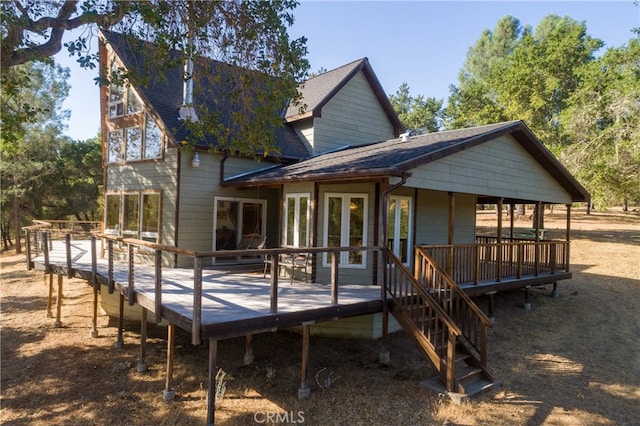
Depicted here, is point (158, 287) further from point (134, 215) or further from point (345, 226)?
point (134, 215)

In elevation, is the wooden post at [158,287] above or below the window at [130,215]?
below

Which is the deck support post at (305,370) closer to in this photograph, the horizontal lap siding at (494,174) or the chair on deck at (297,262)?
the chair on deck at (297,262)

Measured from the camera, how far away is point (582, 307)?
11734 millimetres

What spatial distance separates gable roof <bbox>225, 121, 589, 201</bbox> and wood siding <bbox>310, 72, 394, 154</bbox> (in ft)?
8.05

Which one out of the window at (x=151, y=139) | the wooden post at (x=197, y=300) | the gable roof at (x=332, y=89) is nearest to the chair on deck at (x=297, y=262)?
the wooden post at (x=197, y=300)

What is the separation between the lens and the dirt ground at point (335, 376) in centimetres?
636

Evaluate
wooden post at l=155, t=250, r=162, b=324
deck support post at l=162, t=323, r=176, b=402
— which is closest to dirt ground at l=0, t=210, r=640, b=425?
deck support post at l=162, t=323, r=176, b=402

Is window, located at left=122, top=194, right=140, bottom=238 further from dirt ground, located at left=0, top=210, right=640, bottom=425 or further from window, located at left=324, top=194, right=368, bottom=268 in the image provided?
window, located at left=324, top=194, right=368, bottom=268

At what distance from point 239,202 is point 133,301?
4.98 m

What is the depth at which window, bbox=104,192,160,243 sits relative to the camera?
11492mm

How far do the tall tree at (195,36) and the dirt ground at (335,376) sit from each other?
500 cm

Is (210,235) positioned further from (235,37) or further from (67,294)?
(67,294)

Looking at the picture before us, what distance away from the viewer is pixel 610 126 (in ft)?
60.0

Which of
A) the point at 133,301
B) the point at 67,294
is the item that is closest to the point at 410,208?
the point at 133,301
